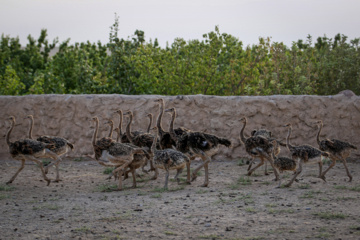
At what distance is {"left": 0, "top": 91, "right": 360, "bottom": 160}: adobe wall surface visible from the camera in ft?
44.9

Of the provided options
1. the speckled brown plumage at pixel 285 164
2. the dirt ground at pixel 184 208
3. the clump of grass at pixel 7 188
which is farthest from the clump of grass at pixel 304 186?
the clump of grass at pixel 7 188

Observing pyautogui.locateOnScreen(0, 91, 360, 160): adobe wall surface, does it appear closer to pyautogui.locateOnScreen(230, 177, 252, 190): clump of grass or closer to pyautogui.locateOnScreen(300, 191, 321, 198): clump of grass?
pyautogui.locateOnScreen(230, 177, 252, 190): clump of grass

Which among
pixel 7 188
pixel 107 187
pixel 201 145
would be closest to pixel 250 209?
pixel 201 145

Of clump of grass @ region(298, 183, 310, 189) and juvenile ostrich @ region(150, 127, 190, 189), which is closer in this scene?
juvenile ostrich @ region(150, 127, 190, 189)

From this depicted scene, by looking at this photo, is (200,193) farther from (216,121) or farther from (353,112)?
(353,112)

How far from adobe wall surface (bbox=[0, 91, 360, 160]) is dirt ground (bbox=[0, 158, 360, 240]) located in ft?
6.99

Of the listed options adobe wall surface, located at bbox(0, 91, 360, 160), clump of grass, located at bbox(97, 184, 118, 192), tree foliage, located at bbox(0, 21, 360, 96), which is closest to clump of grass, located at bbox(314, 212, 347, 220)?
clump of grass, located at bbox(97, 184, 118, 192)

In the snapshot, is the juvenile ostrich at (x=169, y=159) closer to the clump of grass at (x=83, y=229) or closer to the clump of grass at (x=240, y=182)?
the clump of grass at (x=240, y=182)

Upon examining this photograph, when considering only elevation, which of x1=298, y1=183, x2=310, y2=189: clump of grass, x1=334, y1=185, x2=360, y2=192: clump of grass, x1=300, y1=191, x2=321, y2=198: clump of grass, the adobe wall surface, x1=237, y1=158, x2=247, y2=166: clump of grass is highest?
the adobe wall surface

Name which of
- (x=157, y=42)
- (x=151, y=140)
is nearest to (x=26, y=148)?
(x=151, y=140)

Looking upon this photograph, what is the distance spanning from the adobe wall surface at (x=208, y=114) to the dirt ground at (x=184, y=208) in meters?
2.13

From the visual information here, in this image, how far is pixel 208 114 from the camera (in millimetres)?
13938

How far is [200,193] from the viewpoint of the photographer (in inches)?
381

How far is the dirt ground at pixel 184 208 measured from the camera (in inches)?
285
